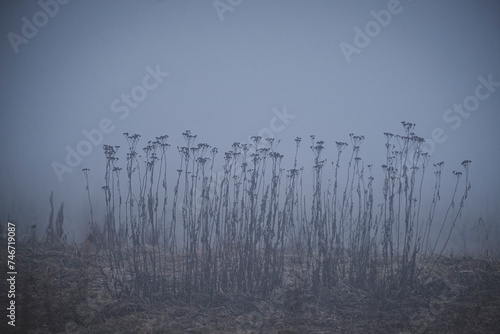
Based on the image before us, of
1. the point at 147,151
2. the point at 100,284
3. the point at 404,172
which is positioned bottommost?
the point at 100,284

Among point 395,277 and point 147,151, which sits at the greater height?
point 147,151

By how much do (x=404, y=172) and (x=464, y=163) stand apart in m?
0.81

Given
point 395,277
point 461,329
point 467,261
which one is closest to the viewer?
point 461,329

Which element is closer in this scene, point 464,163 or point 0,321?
Result: point 0,321

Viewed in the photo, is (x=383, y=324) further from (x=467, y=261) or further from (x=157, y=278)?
(x=157, y=278)

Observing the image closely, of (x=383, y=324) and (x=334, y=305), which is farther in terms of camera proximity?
(x=334, y=305)

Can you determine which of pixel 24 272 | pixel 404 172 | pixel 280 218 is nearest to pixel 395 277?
pixel 404 172

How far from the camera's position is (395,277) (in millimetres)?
4465

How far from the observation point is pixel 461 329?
3420mm

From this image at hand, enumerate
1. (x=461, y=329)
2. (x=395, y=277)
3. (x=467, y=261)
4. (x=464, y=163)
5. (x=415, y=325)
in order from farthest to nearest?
(x=467, y=261) → (x=395, y=277) → (x=464, y=163) → (x=415, y=325) → (x=461, y=329)

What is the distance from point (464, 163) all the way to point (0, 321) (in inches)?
258

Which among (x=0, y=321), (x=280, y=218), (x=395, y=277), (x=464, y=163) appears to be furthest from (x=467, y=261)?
(x=0, y=321)

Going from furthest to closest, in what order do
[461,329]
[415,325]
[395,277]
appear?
[395,277] → [415,325] → [461,329]

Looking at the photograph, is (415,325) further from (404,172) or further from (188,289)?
(188,289)
